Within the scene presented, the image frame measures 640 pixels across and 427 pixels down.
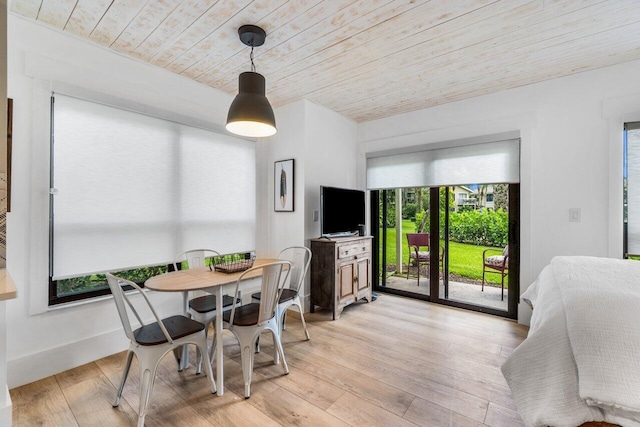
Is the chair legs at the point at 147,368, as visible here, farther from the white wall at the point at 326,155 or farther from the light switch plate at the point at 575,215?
the light switch plate at the point at 575,215

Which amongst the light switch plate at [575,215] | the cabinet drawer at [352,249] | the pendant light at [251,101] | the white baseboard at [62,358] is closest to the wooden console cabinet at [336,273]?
the cabinet drawer at [352,249]

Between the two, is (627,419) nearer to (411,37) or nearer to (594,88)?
(411,37)

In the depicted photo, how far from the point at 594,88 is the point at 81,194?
4.78 metres

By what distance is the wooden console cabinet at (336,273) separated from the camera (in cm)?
337

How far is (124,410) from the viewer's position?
1.80 m

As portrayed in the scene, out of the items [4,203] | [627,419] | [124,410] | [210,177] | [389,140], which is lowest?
[124,410]

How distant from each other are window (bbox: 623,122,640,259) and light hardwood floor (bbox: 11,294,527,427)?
1297 mm

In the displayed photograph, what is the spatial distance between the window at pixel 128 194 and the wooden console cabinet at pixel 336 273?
104 cm

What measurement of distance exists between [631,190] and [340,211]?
284 cm

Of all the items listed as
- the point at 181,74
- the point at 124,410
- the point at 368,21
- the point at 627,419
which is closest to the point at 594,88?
the point at 368,21

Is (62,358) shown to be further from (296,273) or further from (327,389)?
(296,273)

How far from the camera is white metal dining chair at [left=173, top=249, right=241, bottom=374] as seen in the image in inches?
87.6

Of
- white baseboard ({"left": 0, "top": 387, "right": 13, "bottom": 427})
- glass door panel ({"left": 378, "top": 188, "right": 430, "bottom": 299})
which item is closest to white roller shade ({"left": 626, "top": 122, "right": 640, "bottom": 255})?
glass door panel ({"left": 378, "top": 188, "right": 430, "bottom": 299})

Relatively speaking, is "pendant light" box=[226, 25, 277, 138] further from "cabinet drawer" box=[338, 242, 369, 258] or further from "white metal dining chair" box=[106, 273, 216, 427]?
"cabinet drawer" box=[338, 242, 369, 258]
